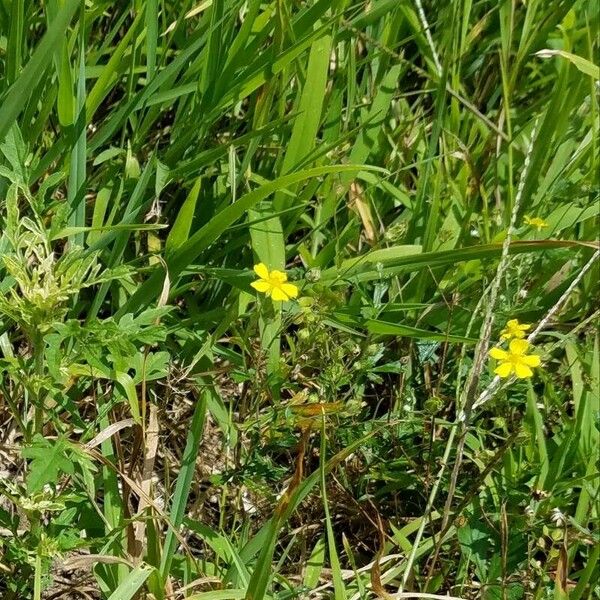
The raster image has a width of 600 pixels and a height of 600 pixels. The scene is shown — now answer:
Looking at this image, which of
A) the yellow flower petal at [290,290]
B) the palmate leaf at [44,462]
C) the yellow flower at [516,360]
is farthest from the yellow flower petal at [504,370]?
the palmate leaf at [44,462]

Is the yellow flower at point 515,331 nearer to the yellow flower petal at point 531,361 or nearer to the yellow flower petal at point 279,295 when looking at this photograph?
the yellow flower petal at point 531,361

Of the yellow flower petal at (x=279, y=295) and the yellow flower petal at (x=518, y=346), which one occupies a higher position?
the yellow flower petal at (x=279, y=295)

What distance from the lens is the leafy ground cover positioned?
5.27 feet

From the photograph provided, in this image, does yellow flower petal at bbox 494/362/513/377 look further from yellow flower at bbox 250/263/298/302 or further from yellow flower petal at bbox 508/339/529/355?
yellow flower at bbox 250/263/298/302

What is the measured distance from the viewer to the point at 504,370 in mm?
1660

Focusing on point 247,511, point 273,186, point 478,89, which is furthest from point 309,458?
point 478,89

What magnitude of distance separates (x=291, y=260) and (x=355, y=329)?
37 centimetres

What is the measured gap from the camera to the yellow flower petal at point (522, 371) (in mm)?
1637

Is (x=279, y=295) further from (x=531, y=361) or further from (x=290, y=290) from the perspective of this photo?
(x=531, y=361)

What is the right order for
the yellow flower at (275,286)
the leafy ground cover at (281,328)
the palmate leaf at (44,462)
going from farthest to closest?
the yellow flower at (275,286), the leafy ground cover at (281,328), the palmate leaf at (44,462)

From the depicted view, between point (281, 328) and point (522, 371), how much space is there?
17.4 inches

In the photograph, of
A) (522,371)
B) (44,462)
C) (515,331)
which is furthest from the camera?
(515,331)

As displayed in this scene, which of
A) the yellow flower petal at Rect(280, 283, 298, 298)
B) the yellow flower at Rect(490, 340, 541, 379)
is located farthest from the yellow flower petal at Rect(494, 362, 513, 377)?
the yellow flower petal at Rect(280, 283, 298, 298)

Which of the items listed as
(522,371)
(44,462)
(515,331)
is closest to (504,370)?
(522,371)
